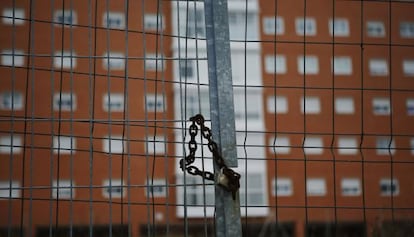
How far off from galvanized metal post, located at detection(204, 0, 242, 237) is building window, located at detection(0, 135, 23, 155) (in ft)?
2.31

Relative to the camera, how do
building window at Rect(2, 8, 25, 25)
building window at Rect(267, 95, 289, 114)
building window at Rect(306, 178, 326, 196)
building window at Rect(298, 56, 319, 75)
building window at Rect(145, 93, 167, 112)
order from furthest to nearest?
building window at Rect(298, 56, 319, 75) < building window at Rect(267, 95, 289, 114) < building window at Rect(306, 178, 326, 196) < building window at Rect(2, 8, 25, 25) < building window at Rect(145, 93, 167, 112)

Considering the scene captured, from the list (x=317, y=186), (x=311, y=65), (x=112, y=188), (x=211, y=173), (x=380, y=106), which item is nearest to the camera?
(x=211, y=173)

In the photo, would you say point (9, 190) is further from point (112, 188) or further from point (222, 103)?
point (222, 103)

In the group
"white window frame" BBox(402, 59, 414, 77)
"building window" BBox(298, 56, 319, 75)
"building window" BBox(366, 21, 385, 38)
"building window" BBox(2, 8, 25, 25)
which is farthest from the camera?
"building window" BBox(366, 21, 385, 38)

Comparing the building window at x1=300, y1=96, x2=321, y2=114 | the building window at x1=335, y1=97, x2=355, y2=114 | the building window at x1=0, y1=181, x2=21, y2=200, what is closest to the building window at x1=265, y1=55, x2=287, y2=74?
the building window at x1=300, y1=96, x2=321, y2=114

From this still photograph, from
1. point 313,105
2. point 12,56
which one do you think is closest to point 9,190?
point 12,56

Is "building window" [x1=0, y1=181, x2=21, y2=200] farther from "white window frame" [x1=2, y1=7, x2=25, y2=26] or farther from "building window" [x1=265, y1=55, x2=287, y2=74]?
"building window" [x1=265, y1=55, x2=287, y2=74]

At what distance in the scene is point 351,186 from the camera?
20.8m

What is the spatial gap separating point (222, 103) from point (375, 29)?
70.1 feet

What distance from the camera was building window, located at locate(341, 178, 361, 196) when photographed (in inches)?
816

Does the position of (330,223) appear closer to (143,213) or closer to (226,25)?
(143,213)

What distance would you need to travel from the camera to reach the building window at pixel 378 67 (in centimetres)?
2114

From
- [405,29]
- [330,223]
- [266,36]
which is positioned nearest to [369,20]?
[405,29]

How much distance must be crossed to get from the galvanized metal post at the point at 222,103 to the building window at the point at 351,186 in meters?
19.6
